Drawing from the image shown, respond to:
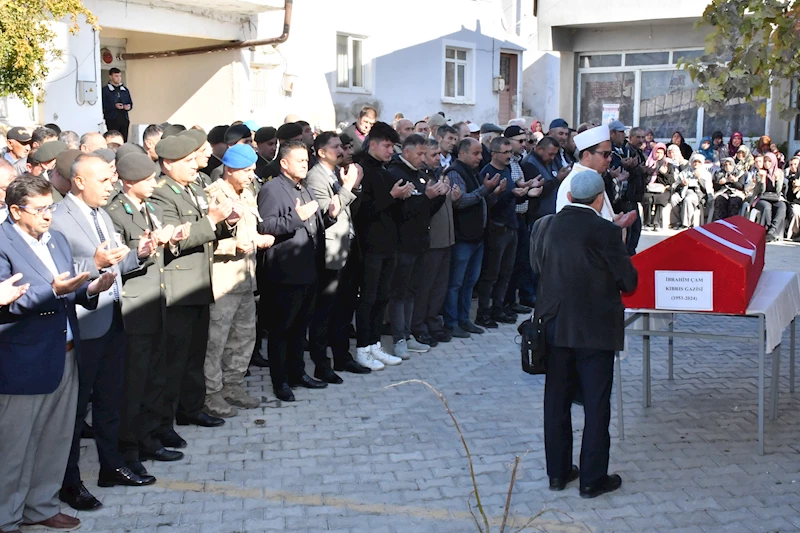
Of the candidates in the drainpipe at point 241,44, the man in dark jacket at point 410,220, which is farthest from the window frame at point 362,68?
the man in dark jacket at point 410,220

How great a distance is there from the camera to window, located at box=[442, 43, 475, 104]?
22984 mm

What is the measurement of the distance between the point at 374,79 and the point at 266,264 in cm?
1420

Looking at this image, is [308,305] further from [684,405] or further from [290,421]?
[684,405]

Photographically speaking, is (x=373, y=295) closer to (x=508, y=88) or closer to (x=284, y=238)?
(x=284, y=238)

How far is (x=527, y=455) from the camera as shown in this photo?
6.15 meters

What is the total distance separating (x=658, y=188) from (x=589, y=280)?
564 inches

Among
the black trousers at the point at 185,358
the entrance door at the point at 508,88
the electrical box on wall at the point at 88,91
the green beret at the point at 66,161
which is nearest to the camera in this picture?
the black trousers at the point at 185,358

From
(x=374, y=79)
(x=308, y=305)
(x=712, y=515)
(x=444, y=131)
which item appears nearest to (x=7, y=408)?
(x=308, y=305)

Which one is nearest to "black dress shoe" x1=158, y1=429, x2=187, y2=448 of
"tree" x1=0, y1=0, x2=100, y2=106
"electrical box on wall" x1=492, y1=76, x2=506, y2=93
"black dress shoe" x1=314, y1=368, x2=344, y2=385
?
"black dress shoe" x1=314, y1=368, x2=344, y2=385

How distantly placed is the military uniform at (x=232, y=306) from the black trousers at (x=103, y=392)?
1.27 meters

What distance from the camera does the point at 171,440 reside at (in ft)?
20.5

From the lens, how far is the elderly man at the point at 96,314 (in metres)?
5.07

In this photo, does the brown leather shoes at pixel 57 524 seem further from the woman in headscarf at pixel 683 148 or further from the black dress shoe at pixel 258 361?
the woman in headscarf at pixel 683 148

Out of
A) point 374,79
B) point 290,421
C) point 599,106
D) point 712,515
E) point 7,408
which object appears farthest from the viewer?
point 599,106
